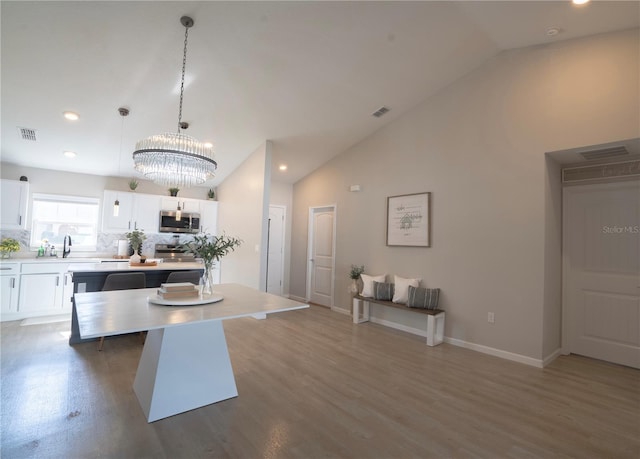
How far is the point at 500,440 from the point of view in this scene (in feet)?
6.90

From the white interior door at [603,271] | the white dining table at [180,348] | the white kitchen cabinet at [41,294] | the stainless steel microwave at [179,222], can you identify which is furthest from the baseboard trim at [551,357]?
the white kitchen cabinet at [41,294]

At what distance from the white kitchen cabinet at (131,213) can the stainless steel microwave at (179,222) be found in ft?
0.40

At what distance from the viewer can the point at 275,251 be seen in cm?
693

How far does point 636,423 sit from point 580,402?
1.14 feet

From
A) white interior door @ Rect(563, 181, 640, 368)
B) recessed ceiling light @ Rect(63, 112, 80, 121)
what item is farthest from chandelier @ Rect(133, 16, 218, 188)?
white interior door @ Rect(563, 181, 640, 368)

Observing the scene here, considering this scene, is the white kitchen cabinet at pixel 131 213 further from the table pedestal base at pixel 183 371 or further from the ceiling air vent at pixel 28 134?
the table pedestal base at pixel 183 371

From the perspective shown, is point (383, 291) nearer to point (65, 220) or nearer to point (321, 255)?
point (321, 255)

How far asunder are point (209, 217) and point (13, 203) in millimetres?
3015

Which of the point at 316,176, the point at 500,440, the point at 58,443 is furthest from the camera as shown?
the point at 316,176

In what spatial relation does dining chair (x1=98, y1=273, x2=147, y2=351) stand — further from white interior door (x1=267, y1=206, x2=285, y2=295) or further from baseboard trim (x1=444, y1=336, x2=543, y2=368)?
baseboard trim (x1=444, y1=336, x2=543, y2=368)

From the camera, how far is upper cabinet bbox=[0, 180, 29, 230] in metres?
4.76

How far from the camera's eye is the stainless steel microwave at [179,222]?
237 inches

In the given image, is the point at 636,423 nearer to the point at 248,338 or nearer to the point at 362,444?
the point at 362,444

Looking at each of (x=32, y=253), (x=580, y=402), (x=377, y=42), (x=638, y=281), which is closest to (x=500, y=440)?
(x=580, y=402)
